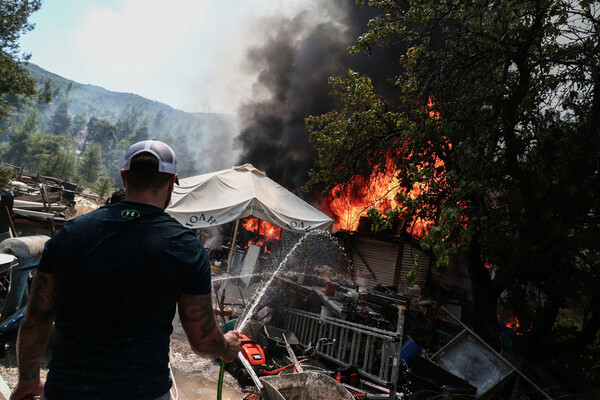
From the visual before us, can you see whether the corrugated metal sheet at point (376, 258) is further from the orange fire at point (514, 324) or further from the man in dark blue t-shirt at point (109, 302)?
the man in dark blue t-shirt at point (109, 302)

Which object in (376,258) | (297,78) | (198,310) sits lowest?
(376,258)

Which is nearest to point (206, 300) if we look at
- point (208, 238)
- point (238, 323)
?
point (238, 323)

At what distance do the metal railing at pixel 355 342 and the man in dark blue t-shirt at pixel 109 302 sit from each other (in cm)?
411

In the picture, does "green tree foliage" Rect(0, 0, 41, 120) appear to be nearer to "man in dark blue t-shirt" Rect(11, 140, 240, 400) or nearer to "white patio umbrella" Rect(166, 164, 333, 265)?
"white patio umbrella" Rect(166, 164, 333, 265)

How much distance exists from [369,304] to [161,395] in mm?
6911

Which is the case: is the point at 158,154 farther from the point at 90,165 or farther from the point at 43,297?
the point at 90,165

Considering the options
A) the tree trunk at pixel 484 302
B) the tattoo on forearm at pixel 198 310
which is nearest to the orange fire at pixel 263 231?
the tree trunk at pixel 484 302

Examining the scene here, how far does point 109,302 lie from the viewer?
1.42 meters

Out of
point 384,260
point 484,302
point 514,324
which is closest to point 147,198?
point 484,302

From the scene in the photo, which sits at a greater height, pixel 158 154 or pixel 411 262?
pixel 158 154

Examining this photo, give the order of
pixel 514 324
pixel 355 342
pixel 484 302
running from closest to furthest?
pixel 355 342, pixel 484 302, pixel 514 324

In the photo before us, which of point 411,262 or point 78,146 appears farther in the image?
point 78,146

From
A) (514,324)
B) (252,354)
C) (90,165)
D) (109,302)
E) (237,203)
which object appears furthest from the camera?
(90,165)

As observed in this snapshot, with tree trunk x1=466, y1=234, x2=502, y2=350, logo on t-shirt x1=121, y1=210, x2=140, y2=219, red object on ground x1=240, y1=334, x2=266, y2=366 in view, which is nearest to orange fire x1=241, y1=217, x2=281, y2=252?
tree trunk x1=466, y1=234, x2=502, y2=350
